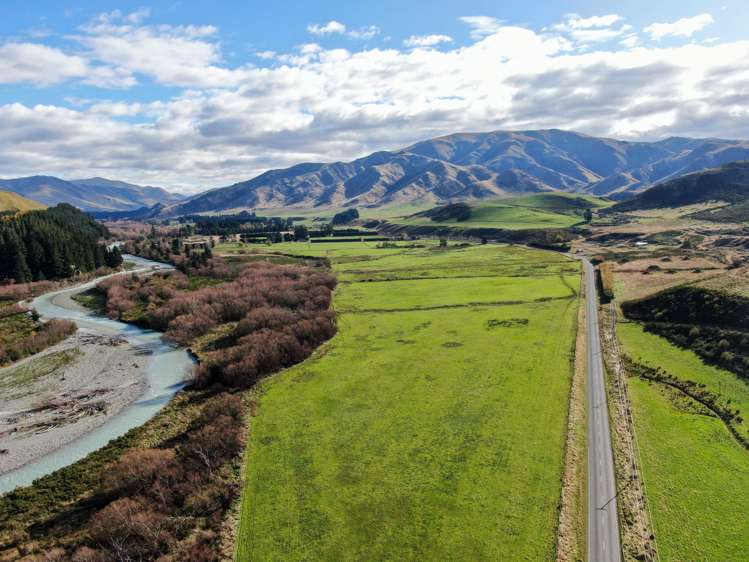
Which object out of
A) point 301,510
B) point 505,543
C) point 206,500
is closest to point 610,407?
point 505,543

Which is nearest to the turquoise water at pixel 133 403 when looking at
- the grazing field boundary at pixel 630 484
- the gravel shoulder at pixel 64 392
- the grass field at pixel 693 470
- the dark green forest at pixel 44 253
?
the gravel shoulder at pixel 64 392

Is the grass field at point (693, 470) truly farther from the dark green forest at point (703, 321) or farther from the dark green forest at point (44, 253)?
the dark green forest at point (44, 253)

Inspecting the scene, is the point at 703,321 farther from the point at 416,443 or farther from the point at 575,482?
the point at 416,443

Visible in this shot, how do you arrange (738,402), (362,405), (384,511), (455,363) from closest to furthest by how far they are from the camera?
1. (384,511)
2. (738,402)
3. (362,405)
4. (455,363)

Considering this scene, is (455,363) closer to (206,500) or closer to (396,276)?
Result: (206,500)

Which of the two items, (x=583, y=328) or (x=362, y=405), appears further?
(x=583, y=328)

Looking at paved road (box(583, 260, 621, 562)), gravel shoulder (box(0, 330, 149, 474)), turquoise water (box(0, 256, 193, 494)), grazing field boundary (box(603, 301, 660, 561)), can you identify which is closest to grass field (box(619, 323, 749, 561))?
grazing field boundary (box(603, 301, 660, 561))
